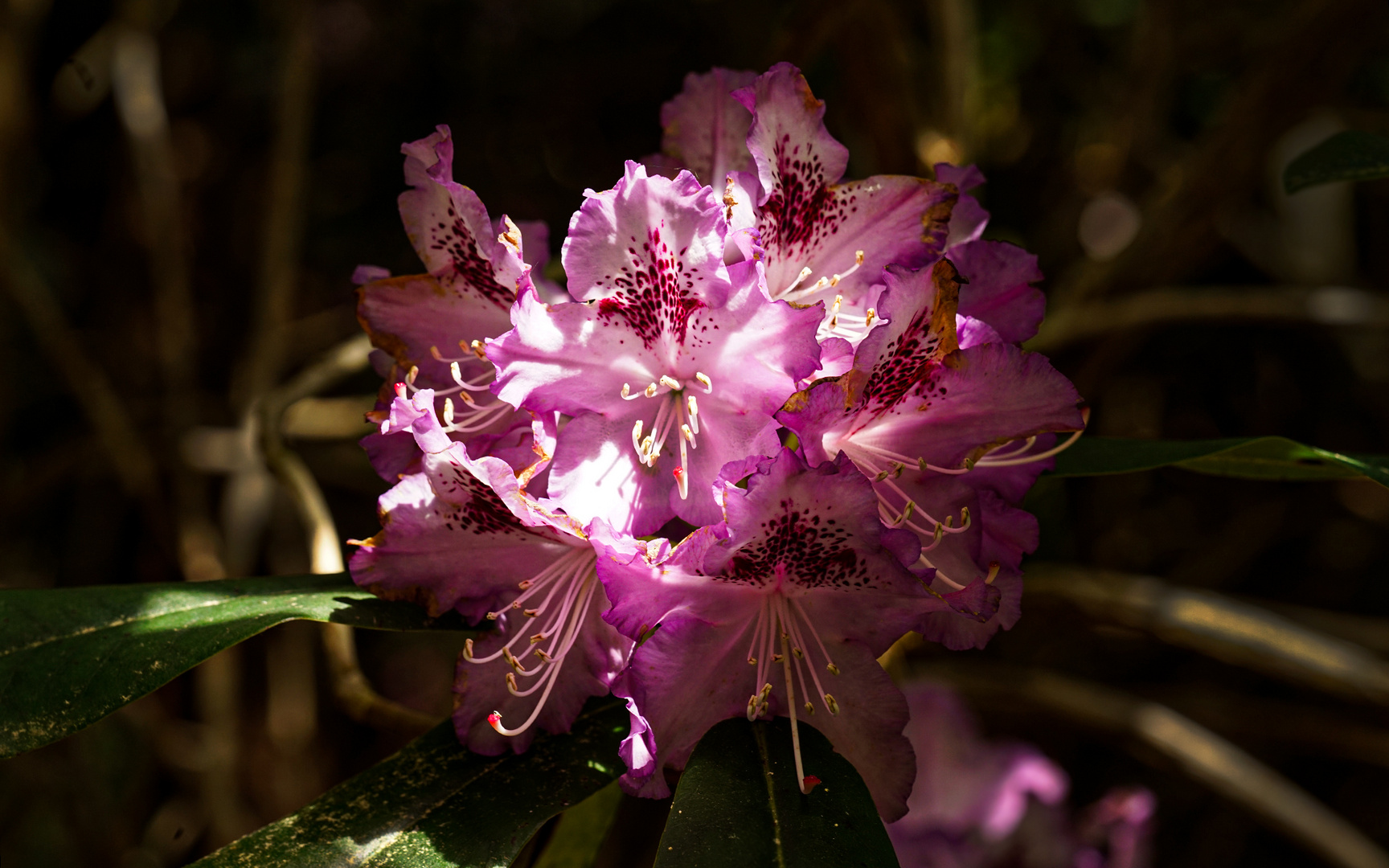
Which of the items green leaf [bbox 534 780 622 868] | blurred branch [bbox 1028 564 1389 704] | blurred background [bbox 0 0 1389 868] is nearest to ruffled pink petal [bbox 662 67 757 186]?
green leaf [bbox 534 780 622 868]

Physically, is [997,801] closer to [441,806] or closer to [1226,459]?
[1226,459]

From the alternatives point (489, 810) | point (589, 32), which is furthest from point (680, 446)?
point (589, 32)

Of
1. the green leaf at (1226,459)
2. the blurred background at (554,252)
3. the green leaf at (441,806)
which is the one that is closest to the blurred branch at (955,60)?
the blurred background at (554,252)

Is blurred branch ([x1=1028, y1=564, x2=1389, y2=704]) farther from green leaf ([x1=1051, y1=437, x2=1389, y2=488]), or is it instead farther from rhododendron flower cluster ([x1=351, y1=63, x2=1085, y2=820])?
rhododendron flower cluster ([x1=351, y1=63, x2=1085, y2=820])

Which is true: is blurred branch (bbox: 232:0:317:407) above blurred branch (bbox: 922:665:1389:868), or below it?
above

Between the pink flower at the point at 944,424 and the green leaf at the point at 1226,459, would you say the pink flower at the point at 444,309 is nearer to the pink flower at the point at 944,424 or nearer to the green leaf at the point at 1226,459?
the pink flower at the point at 944,424

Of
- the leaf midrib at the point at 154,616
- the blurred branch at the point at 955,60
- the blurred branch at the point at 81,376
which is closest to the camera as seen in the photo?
the leaf midrib at the point at 154,616

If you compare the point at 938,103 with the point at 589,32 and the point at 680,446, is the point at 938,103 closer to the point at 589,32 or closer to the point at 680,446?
the point at 589,32
